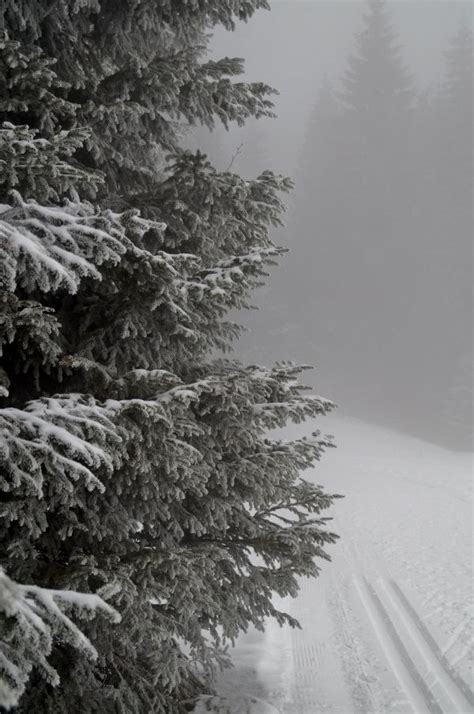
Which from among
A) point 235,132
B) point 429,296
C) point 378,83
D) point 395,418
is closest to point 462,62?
point 378,83

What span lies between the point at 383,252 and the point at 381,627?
29.8 m

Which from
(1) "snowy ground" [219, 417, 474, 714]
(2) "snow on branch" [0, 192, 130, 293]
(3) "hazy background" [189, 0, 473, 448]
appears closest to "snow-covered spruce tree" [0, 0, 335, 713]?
(2) "snow on branch" [0, 192, 130, 293]

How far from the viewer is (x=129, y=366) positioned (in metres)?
3.87

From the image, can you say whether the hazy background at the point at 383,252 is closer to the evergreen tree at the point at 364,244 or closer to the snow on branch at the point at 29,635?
the evergreen tree at the point at 364,244

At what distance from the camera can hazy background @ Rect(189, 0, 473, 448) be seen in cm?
3056

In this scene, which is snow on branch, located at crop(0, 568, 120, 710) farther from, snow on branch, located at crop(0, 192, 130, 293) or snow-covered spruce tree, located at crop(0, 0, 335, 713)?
snow on branch, located at crop(0, 192, 130, 293)

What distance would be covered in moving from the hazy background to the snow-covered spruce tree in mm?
25238

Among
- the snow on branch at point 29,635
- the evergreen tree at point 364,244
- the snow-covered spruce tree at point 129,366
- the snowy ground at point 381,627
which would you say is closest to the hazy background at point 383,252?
the evergreen tree at point 364,244

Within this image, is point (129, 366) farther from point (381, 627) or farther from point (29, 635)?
point (381, 627)

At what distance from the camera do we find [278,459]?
403cm

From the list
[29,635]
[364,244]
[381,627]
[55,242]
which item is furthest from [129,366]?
[364,244]

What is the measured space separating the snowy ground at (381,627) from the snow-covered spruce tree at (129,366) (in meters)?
1.69

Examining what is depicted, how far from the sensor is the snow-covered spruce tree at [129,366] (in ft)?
9.18

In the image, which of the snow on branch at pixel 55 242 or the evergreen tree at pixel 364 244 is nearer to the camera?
the snow on branch at pixel 55 242
